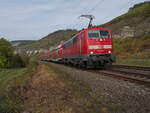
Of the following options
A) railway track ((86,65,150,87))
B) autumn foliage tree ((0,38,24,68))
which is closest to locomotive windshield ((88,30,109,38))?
railway track ((86,65,150,87))

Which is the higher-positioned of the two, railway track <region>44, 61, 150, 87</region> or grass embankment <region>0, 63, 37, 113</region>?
railway track <region>44, 61, 150, 87</region>

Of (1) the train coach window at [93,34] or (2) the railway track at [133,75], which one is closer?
(2) the railway track at [133,75]

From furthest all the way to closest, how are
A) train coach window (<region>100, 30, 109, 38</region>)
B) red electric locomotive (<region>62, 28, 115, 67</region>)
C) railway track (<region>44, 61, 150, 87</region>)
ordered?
1. train coach window (<region>100, 30, 109, 38</region>)
2. red electric locomotive (<region>62, 28, 115, 67</region>)
3. railway track (<region>44, 61, 150, 87</region>)

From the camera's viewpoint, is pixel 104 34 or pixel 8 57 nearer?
pixel 104 34

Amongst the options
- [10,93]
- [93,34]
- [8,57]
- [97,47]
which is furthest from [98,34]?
[8,57]

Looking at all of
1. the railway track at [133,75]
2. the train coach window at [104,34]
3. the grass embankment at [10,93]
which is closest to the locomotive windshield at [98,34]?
the train coach window at [104,34]

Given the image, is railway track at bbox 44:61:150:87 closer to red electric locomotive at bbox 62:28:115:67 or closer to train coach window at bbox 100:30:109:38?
red electric locomotive at bbox 62:28:115:67

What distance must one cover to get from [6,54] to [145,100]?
229 ft

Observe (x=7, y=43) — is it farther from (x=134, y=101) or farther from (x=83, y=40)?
(x=134, y=101)

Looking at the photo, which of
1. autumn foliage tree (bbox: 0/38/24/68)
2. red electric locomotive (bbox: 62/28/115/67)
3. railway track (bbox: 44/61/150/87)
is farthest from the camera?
autumn foliage tree (bbox: 0/38/24/68)

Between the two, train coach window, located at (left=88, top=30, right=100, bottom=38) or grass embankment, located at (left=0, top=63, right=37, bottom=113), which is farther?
train coach window, located at (left=88, top=30, right=100, bottom=38)

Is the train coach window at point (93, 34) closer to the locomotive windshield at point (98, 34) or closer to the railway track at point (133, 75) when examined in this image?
the locomotive windshield at point (98, 34)

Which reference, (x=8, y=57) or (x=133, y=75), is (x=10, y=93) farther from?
(x=8, y=57)

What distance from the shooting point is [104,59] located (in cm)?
1197
